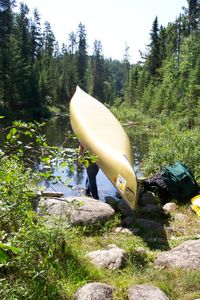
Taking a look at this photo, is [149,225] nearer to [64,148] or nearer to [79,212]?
[79,212]

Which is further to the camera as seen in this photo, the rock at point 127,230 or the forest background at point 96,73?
the forest background at point 96,73

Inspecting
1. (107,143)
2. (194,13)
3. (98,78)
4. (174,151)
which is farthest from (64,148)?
(98,78)

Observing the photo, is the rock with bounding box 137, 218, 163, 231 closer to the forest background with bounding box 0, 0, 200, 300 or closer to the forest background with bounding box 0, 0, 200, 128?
the forest background with bounding box 0, 0, 200, 300

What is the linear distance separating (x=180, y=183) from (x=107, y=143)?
173 centimetres

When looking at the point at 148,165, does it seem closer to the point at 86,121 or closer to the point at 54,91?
the point at 86,121

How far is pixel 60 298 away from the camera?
11.5ft

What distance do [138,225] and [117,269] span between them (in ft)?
6.58

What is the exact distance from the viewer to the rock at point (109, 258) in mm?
4262

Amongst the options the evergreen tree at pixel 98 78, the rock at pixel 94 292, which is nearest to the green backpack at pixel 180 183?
the rock at pixel 94 292

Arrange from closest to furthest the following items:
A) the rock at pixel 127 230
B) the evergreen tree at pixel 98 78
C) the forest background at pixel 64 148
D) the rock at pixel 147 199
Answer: the forest background at pixel 64 148 < the rock at pixel 127 230 < the rock at pixel 147 199 < the evergreen tree at pixel 98 78

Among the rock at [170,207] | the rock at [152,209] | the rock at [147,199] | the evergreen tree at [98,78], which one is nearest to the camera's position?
the rock at [152,209]

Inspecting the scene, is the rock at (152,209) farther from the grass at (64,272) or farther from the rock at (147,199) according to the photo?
the grass at (64,272)

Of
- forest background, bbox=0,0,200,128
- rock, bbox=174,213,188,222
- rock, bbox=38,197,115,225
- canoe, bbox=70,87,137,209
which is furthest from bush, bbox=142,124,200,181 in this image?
forest background, bbox=0,0,200,128

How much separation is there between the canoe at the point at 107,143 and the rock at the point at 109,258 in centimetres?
188
